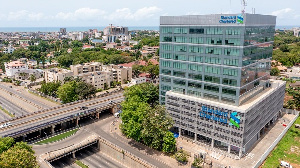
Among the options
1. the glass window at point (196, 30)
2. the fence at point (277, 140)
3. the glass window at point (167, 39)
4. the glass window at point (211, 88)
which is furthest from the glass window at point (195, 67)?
the fence at point (277, 140)

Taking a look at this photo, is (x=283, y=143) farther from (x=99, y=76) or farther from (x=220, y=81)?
(x=99, y=76)

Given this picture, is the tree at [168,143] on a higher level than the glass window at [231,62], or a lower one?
lower

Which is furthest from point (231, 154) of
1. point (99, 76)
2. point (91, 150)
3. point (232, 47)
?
point (99, 76)

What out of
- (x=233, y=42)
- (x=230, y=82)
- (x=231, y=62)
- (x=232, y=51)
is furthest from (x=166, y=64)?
(x=233, y=42)

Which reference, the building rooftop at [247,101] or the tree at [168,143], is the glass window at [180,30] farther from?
the tree at [168,143]

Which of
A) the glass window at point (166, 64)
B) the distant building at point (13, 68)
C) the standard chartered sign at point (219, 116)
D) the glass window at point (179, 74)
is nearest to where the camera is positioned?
the standard chartered sign at point (219, 116)

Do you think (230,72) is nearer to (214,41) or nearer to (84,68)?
(214,41)
